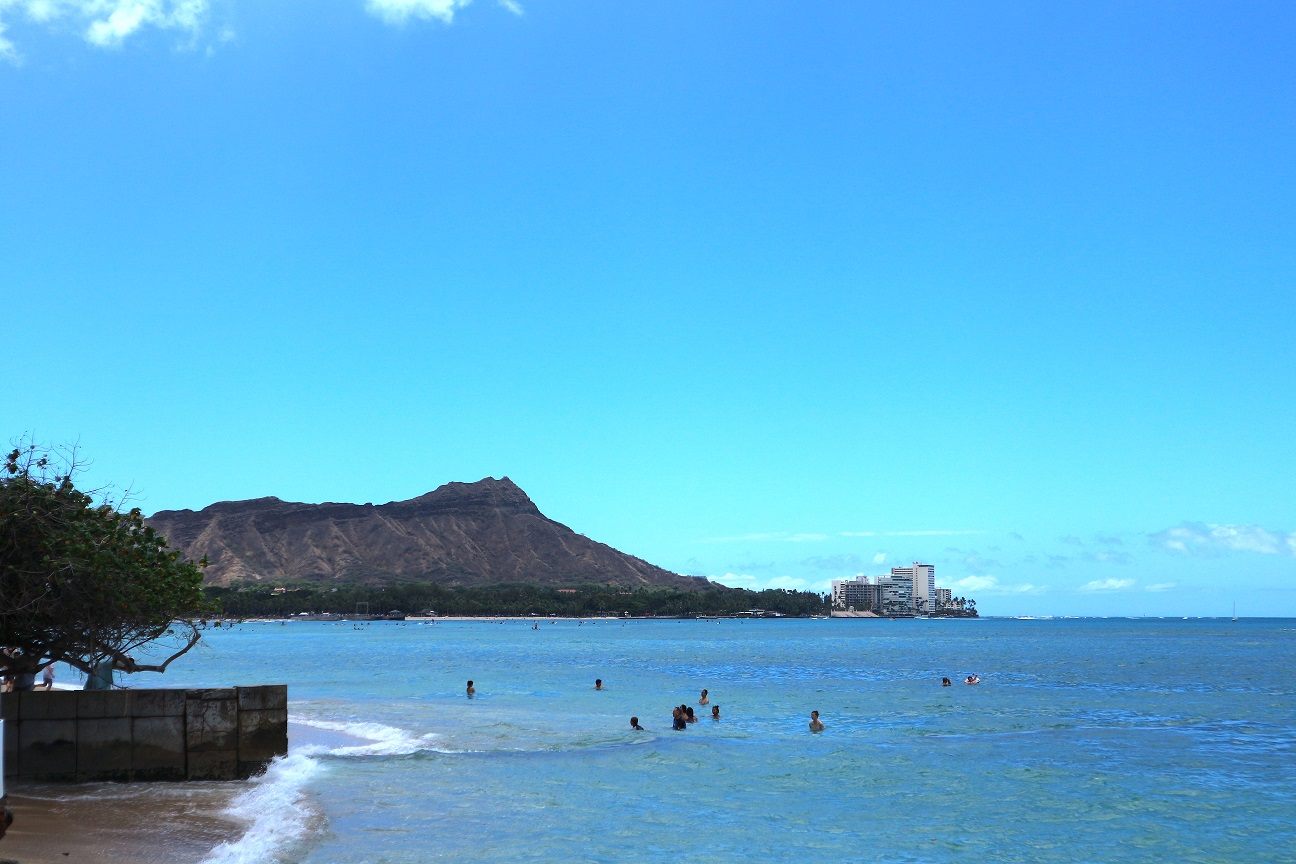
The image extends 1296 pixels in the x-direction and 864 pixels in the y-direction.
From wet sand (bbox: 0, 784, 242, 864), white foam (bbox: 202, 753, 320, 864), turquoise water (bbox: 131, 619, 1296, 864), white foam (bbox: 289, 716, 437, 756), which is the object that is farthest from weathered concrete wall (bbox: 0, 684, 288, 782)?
white foam (bbox: 289, 716, 437, 756)

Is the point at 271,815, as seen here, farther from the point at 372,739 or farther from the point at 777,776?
the point at 372,739

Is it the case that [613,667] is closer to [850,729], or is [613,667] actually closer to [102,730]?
[850,729]

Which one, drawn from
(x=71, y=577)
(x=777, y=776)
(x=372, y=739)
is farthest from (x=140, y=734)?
(x=777, y=776)

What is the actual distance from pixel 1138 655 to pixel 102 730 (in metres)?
103

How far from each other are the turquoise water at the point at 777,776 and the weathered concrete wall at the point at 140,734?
1.01 m

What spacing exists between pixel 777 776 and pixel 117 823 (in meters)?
14.9

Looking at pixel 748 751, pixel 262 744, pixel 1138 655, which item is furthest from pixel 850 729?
pixel 1138 655

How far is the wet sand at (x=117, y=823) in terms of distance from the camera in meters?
15.5

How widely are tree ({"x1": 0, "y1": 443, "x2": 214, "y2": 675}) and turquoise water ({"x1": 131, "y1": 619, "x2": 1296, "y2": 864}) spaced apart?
13.9 feet

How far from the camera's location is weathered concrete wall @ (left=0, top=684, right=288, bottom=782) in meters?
20.5

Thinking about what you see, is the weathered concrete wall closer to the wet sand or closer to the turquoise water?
the wet sand

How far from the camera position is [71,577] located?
65.1 feet

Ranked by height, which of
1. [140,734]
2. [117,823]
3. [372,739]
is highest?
[140,734]

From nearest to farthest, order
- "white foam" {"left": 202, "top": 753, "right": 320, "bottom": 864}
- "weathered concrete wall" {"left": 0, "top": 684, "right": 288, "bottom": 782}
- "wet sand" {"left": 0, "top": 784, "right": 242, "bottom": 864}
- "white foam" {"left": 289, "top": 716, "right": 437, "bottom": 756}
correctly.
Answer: "wet sand" {"left": 0, "top": 784, "right": 242, "bottom": 864} → "white foam" {"left": 202, "top": 753, "right": 320, "bottom": 864} → "weathered concrete wall" {"left": 0, "top": 684, "right": 288, "bottom": 782} → "white foam" {"left": 289, "top": 716, "right": 437, "bottom": 756}
